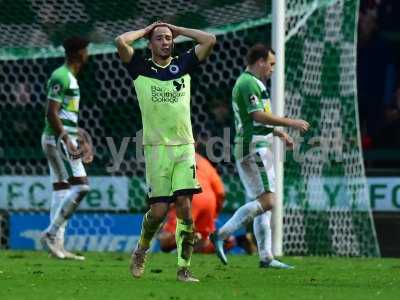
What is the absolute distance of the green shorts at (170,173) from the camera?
29.2ft

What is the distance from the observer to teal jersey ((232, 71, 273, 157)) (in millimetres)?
10773

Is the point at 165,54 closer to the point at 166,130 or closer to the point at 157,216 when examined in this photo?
the point at 166,130

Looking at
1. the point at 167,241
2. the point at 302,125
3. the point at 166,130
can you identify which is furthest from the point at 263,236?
the point at 167,241

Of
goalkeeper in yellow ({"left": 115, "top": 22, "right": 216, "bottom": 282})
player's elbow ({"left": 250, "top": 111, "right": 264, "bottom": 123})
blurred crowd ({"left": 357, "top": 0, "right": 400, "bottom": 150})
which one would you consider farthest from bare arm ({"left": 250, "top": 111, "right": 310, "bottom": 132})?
blurred crowd ({"left": 357, "top": 0, "right": 400, "bottom": 150})

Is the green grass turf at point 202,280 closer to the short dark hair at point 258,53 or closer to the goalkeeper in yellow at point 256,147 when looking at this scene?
the goalkeeper in yellow at point 256,147

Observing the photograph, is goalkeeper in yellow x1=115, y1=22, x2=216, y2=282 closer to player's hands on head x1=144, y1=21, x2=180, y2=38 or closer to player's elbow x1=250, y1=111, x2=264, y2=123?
player's hands on head x1=144, y1=21, x2=180, y2=38

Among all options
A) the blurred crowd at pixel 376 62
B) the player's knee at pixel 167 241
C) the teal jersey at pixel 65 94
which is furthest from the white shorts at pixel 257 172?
the blurred crowd at pixel 376 62

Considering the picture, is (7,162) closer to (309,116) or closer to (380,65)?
(309,116)

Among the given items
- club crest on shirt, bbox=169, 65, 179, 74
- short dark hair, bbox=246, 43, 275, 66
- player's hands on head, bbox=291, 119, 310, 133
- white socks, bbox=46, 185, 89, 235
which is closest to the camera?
club crest on shirt, bbox=169, 65, 179, 74

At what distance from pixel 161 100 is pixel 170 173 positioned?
1.67 ft

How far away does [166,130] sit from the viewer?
29.5 feet

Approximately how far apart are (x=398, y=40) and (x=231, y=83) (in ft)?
8.41

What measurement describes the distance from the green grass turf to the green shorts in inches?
24.0

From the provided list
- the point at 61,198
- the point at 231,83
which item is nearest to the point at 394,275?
the point at 61,198
